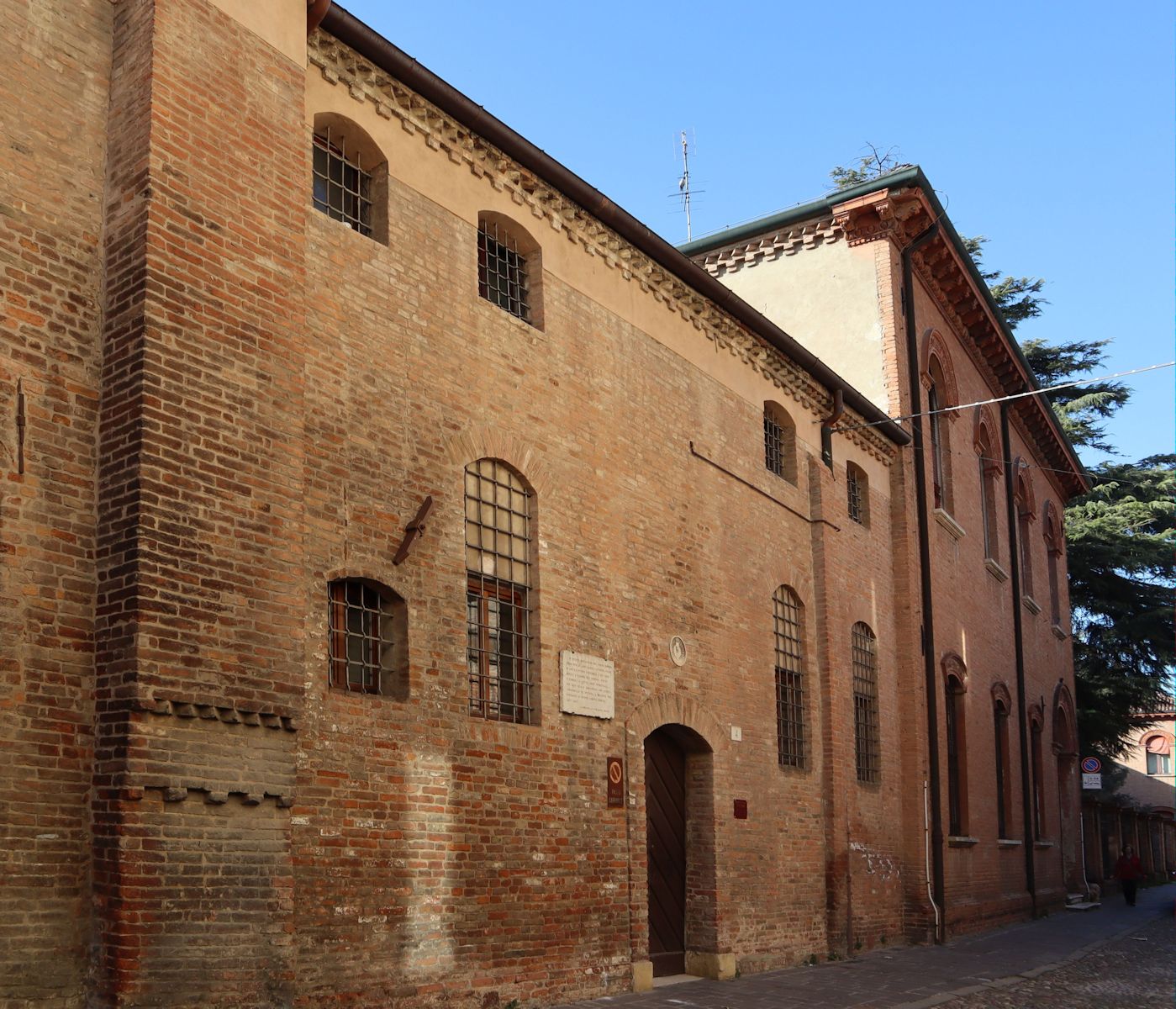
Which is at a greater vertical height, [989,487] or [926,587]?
[989,487]

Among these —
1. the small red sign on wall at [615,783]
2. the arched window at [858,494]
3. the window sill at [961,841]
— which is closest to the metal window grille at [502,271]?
the small red sign on wall at [615,783]

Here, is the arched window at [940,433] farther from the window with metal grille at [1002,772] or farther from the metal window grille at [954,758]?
the window with metal grille at [1002,772]

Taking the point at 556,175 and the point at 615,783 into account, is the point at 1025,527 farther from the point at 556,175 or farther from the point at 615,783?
the point at 556,175

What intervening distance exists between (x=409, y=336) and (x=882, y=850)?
417 inches

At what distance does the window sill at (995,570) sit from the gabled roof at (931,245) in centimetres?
376

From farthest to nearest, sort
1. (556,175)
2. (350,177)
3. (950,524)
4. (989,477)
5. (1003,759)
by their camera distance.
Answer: (989,477), (1003,759), (950,524), (556,175), (350,177)

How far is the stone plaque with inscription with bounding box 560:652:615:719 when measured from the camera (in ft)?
36.0

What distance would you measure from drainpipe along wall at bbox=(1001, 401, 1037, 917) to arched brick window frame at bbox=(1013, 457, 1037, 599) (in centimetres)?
58

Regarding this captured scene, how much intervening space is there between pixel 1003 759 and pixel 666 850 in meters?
13.2

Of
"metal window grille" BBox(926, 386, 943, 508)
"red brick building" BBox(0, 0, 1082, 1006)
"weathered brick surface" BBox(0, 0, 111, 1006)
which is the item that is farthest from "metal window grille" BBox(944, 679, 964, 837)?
"weathered brick surface" BBox(0, 0, 111, 1006)

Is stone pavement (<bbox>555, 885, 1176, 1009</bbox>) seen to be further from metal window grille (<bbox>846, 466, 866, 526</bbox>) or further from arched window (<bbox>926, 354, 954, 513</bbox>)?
arched window (<bbox>926, 354, 954, 513</bbox>)

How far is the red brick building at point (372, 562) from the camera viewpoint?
704 cm

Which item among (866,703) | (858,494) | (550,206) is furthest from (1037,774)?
(550,206)

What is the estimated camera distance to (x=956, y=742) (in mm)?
20969
